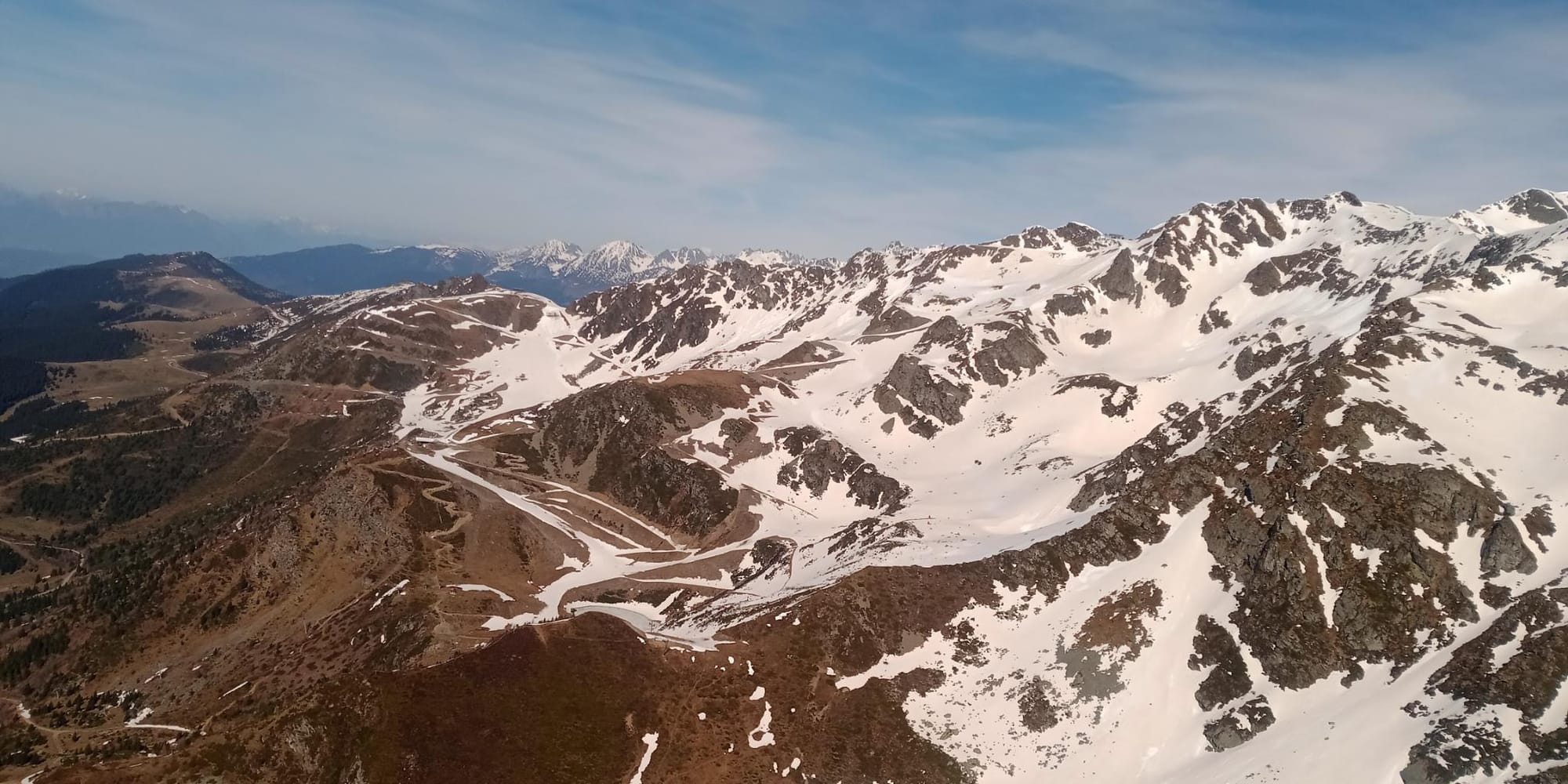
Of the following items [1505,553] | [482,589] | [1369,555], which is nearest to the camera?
[1505,553]

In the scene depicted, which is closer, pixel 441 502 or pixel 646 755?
pixel 646 755

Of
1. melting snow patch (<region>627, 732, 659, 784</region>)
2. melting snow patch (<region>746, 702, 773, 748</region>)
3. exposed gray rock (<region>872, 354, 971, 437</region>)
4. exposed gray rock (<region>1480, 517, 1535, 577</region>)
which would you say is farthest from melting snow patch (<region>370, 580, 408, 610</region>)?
exposed gray rock (<region>1480, 517, 1535, 577</region>)

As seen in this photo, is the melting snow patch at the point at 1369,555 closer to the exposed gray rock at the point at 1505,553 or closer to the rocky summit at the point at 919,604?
the rocky summit at the point at 919,604

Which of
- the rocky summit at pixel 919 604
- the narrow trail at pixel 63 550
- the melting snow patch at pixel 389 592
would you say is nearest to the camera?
the rocky summit at pixel 919 604

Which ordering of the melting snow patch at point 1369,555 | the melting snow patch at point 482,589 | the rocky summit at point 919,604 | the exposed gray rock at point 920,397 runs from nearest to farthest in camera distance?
the rocky summit at point 919,604 → the melting snow patch at point 1369,555 → the melting snow patch at point 482,589 → the exposed gray rock at point 920,397

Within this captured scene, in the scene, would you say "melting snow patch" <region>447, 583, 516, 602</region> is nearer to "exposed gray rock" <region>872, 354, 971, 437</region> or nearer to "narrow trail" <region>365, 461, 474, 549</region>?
"narrow trail" <region>365, 461, 474, 549</region>

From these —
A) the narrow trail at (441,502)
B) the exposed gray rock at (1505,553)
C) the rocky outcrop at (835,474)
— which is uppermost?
the exposed gray rock at (1505,553)

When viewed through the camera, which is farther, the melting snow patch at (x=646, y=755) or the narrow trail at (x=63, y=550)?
the narrow trail at (x=63, y=550)

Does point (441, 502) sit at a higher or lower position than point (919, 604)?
lower

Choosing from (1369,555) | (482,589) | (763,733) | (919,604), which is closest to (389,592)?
(482,589)

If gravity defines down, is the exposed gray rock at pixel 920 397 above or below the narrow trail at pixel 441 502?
above

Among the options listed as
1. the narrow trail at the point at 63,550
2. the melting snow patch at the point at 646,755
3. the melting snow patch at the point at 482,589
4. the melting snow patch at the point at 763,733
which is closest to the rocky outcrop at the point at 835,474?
the melting snow patch at the point at 482,589

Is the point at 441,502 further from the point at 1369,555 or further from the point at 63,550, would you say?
the point at 1369,555
